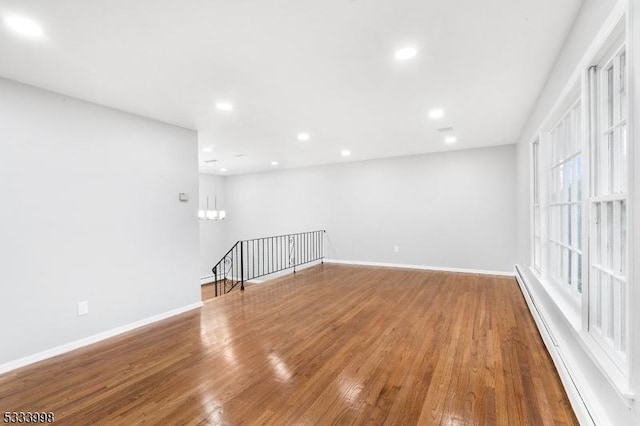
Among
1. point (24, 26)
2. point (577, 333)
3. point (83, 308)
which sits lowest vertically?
point (83, 308)

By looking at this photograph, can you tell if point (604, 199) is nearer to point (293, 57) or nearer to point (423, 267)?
point (293, 57)

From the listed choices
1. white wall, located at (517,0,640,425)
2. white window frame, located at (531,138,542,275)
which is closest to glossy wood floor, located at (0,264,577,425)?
white wall, located at (517,0,640,425)

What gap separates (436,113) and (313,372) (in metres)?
3.33

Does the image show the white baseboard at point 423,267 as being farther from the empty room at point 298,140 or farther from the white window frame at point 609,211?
the white window frame at point 609,211

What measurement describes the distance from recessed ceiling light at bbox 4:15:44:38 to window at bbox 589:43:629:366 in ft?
11.1

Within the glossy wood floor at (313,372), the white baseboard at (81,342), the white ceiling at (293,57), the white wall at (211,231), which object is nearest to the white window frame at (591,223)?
the white ceiling at (293,57)

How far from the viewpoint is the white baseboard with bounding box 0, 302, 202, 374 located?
2.63 metres

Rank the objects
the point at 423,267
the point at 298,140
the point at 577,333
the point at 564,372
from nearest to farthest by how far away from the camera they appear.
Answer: the point at 577,333 → the point at 564,372 → the point at 298,140 → the point at 423,267

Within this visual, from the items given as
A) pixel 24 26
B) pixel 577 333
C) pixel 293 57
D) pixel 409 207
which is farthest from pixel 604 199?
pixel 409 207

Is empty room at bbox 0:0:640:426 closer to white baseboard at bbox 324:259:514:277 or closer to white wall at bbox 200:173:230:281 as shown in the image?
white baseboard at bbox 324:259:514:277

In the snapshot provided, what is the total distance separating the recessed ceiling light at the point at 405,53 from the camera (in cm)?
231

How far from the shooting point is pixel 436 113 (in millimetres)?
3844

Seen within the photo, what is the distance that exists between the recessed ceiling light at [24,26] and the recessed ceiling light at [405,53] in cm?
249

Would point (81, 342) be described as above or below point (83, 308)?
below
